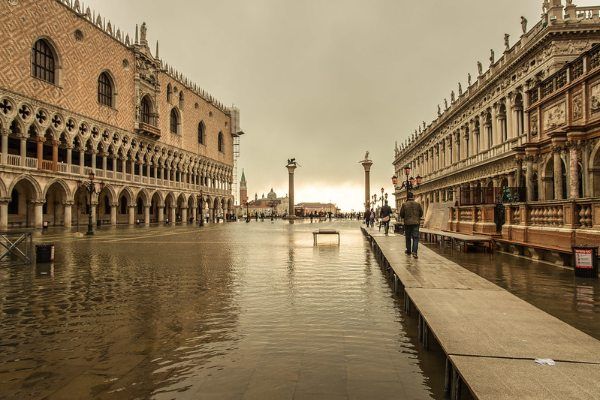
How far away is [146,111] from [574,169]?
171ft

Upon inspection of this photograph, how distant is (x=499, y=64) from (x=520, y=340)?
36327mm

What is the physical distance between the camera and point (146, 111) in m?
55.6

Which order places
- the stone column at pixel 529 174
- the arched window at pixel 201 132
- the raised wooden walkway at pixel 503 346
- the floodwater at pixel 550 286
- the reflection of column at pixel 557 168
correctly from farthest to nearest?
1. the arched window at pixel 201 132
2. the stone column at pixel 529 174
3. the reflection of column at pixel 557 168
4. the floodwater at pixel 550 286
5. the raised wooden walkway at pixel 503 346

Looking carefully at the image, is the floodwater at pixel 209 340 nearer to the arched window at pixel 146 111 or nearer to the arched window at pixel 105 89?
the arched window at pixel 105 89

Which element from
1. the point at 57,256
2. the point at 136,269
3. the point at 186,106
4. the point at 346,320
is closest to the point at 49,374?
the point at 346,320

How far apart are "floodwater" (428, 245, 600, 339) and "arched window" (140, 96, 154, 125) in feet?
167

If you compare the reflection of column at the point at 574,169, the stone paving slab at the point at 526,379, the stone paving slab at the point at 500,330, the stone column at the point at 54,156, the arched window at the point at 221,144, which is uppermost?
the arched window at the point at 221,144

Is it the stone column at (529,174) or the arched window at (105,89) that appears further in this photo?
the arched window at (105,89)

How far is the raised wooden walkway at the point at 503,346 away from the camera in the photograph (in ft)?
8.63

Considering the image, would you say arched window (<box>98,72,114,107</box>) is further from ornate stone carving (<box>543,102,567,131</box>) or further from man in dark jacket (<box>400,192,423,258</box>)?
ornate stone carving (<box>543,102,567,131</box>)

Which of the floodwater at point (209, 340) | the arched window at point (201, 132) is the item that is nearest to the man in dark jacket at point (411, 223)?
the floodwater at point (209, 340)

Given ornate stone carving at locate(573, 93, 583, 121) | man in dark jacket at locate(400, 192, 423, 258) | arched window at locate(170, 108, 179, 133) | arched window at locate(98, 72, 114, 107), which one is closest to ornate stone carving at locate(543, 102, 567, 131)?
ornate stone carving at locate(573, 93, 583, 121)

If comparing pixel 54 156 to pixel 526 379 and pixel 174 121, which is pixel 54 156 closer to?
pixel 174 121

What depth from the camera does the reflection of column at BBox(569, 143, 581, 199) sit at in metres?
13.4
